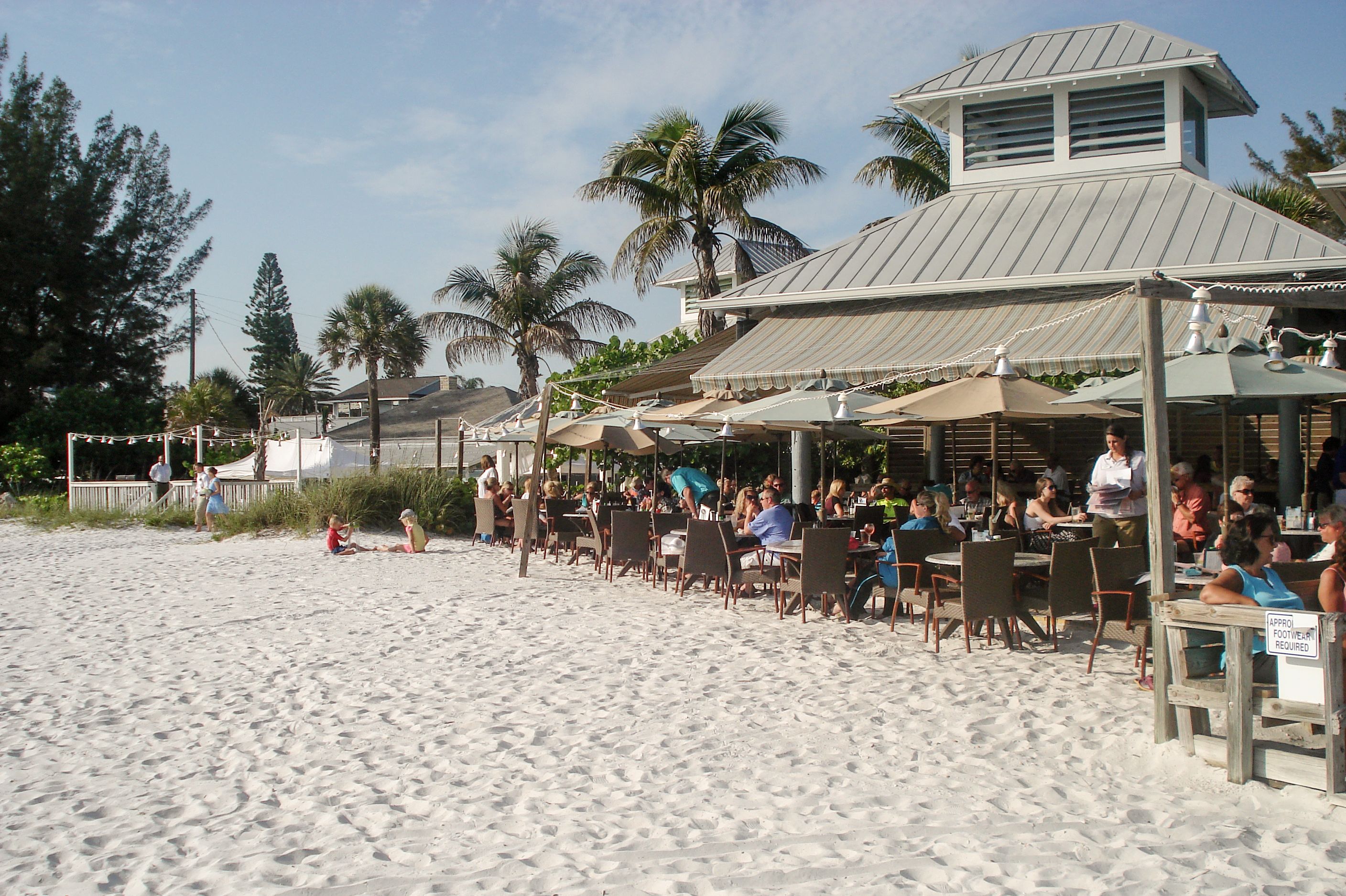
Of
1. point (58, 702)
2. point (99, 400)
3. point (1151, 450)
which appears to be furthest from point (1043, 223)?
point (99, 400)

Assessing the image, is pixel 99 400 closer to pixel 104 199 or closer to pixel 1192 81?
pixel 104 199

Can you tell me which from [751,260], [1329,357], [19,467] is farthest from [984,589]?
[19,467]

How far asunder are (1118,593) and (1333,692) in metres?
2.49

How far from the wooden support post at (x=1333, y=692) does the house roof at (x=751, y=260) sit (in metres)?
20.8

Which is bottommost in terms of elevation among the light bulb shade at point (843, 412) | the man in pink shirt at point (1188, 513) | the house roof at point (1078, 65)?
the man in pink shirt at point (1188, 513)

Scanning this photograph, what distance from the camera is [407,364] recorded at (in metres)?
43.4

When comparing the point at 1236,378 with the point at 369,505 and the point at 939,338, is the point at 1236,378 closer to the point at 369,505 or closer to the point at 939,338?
the point at 939,338

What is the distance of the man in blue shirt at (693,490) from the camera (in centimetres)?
1312

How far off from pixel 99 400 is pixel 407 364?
1373 cm

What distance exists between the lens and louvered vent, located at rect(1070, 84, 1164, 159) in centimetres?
1347

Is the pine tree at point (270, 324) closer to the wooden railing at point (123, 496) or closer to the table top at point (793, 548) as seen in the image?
the wooden railing at point (123, 496)

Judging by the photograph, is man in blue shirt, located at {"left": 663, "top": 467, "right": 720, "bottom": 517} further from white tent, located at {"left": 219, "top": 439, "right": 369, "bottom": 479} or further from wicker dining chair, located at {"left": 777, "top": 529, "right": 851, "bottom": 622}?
white tent, located at {"left": 219, "top": 439, "right": 369, "bottom": 479}

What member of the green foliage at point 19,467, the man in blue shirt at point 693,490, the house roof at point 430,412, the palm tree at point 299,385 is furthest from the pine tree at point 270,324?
the man in blue shirt at point 693,490

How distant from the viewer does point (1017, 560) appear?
7574 millimetres
